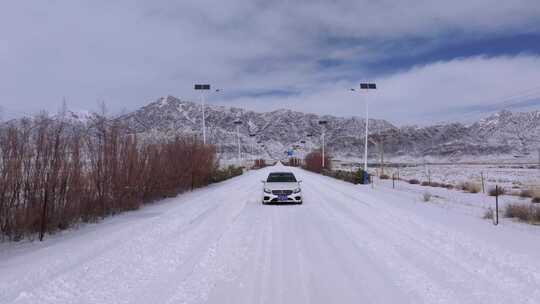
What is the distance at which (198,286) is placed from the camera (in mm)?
5980

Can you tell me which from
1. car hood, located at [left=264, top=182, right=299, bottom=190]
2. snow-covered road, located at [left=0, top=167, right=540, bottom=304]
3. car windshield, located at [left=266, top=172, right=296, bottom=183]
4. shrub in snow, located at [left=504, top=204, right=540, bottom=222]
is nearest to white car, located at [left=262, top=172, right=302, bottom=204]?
car hood, located at [left=264, top=182, right=299, bottom=190]

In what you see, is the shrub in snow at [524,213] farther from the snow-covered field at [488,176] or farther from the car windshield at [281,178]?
the snow-covered field at [488,176]

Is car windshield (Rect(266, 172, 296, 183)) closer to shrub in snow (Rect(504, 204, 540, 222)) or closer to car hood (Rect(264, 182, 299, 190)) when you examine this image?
car hood (Rect(264, 182, 299, 190))

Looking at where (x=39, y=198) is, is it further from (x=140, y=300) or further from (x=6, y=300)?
(x=140, y=300)

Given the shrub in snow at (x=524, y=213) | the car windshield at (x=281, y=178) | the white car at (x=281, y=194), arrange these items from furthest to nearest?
the car windshield at (x=281, y=178)
the white car at (x=281, y=194)
the shrub in snow at (x=524, y=213)

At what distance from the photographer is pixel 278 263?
7.28 metres

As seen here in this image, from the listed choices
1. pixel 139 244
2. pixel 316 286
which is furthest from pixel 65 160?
pixel 316 286

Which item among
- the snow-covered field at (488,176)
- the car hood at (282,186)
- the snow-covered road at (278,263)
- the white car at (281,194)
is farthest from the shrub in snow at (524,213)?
the snow-covered field at (488,176)

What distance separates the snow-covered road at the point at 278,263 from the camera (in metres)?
5.62

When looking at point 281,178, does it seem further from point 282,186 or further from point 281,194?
point 281,194

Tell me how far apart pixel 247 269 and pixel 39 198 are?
599cm

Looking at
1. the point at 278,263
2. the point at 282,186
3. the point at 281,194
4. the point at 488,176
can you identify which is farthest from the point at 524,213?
the point at 488,176

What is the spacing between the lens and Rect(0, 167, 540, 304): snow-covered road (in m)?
5.62

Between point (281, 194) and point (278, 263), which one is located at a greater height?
point (281, 194)
